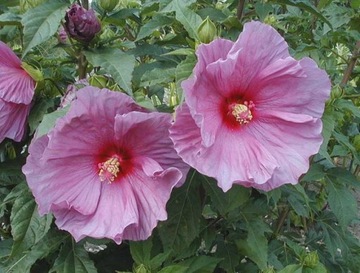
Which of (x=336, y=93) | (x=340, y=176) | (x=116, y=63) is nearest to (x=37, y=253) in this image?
(x=116, y=63)

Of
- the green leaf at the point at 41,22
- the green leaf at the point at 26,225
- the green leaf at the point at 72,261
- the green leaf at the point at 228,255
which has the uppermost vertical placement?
the green leaf at the point at 41,22

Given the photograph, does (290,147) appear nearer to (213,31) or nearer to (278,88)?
(278,88)

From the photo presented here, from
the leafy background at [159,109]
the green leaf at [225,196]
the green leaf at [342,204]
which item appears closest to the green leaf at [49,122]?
the leafy background at [159,109]

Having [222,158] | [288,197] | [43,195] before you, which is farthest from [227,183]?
[288,197]

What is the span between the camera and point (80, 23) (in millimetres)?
996

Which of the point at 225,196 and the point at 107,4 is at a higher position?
the point at 107,4

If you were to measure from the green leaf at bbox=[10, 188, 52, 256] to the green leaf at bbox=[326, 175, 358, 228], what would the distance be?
2.54 feet

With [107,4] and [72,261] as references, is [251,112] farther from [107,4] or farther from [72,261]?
[72,261]

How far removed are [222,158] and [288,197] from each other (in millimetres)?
674

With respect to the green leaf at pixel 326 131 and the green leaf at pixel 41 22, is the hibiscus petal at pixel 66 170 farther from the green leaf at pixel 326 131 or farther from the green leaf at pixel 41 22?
the green leaf at pixel 326 131

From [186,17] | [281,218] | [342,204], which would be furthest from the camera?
[281,218]

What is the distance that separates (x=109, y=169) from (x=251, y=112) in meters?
0.25

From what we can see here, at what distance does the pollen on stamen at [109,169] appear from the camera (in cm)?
95

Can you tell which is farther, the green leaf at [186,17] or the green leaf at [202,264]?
the green leaf at [202,264]
